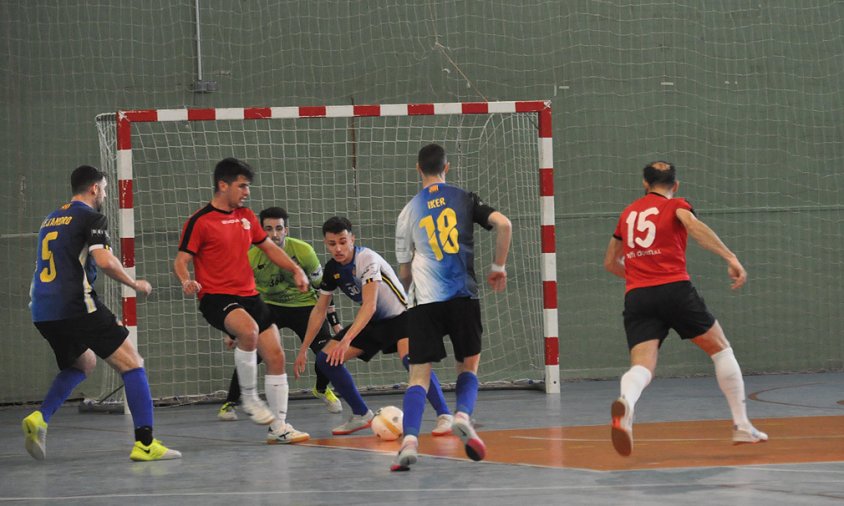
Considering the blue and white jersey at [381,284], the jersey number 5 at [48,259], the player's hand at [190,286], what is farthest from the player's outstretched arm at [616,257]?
the jersey number 5 at [48,259]

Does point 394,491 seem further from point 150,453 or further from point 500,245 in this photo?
point 150,453

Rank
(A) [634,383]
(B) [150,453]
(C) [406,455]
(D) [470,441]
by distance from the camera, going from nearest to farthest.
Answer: (D) [470,441] < (C) [406,455] < (A) [634,383] < (B) [150,453]


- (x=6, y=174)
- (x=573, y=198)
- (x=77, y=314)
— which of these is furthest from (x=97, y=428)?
(x=573, y=198)

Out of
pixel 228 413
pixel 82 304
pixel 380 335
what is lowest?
pixel 228 413

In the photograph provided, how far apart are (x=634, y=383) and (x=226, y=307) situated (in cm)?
291

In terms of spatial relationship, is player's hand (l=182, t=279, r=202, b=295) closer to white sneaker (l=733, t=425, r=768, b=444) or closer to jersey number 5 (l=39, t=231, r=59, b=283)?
jersey number 5 (l=39, t=231, r=59, b=283)

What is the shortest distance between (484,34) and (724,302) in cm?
394

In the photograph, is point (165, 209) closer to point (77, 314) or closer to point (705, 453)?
point (77, 314)

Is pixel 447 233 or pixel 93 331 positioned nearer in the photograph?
pixel 447 233

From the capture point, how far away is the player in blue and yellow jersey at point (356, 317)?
8.72 m

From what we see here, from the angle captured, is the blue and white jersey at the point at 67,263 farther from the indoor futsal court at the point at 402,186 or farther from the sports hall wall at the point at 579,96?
the sports hall wall at the point at 579,96

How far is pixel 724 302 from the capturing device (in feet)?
42.5

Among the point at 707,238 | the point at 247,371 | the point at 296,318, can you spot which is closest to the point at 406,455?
the point at 247,371

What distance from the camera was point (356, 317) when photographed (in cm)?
862
